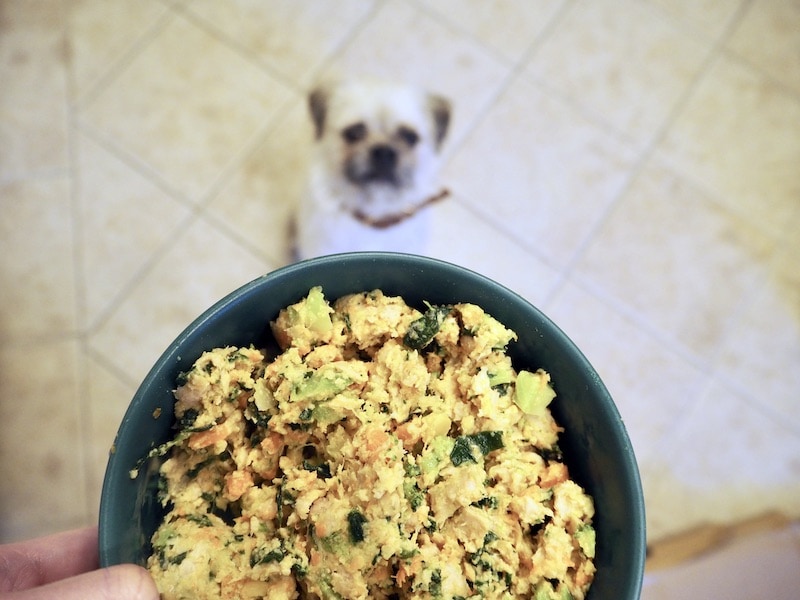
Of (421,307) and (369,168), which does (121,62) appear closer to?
(369,168)

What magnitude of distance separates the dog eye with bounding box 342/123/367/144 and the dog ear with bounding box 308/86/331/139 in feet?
0.21

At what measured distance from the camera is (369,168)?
1.41 meters

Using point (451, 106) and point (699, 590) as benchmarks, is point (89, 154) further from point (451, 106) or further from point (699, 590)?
point (699, 590)

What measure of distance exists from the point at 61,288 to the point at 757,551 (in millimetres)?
1572

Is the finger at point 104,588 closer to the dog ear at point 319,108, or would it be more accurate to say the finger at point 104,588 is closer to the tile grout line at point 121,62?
the dog ear at point 319,108

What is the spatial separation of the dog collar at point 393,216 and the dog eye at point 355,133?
0.52ft

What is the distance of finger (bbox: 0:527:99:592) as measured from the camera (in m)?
→ 0.71

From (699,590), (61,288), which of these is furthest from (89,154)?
(699,590)

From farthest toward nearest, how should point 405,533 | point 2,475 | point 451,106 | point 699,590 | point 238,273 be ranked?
point 451,106 → point 238,273 → point 2,475 → point 699,590 → point 405,533

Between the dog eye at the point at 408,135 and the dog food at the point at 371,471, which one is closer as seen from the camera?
the dog food at the point at 371,471

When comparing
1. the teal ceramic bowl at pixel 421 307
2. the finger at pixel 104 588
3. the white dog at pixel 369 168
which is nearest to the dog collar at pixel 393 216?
the white dog at pixel 369 168

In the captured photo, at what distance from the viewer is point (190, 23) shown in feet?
5.22

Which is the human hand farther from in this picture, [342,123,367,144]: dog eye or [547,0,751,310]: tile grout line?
[547,0,751,310]: tile grout line

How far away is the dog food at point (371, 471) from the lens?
527 mm
